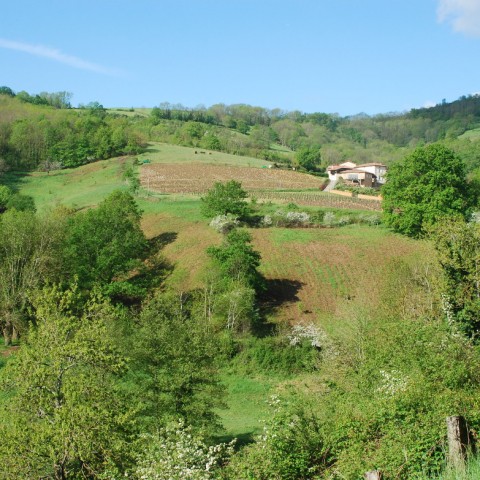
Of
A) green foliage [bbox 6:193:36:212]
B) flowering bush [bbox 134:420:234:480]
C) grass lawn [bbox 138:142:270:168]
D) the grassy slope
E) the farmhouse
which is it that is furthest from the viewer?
grass lawn [bbox 138:142:270:168]

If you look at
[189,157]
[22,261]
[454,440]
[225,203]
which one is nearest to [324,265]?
[225,203]

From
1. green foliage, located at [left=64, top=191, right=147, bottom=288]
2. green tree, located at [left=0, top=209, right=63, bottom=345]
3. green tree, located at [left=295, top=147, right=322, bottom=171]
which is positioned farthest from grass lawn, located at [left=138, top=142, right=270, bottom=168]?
green tree, located at [left=0, top=209, right=63, bottom=345]

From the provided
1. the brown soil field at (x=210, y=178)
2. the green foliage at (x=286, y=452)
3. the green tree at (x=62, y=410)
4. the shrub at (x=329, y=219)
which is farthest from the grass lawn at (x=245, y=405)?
the brown soil field at (x=210, y=178)

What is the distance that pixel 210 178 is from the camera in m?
97.0

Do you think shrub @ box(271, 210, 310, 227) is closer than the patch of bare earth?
No

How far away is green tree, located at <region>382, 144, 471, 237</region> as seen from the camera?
6109 centimetres

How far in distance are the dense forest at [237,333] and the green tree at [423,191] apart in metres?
0.21

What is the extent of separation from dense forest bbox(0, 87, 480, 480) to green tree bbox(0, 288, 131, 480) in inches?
2.7

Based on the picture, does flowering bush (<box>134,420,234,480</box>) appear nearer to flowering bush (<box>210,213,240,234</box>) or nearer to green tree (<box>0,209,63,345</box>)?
green tree (<box>0,209,63,345</box>)

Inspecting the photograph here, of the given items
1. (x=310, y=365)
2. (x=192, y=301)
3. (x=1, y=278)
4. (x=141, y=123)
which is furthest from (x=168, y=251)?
(x=141, y=123)

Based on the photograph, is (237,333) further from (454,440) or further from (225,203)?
(454,440)

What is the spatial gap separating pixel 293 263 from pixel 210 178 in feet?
143

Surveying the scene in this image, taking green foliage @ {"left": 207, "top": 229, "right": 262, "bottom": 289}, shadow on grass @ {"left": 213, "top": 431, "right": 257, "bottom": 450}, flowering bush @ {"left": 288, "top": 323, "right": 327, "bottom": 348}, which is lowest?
shadow on grass @ {"left": 213, "top": 431, "right": 257, "bottom": 450}

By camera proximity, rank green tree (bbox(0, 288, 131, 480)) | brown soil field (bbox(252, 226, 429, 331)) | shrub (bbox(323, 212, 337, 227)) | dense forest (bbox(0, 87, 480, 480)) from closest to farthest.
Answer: dense forest (bbox(0, 87, 480, 480)) → green tree (bbox(0, 288, 131, 480)) → brown soil field (bbox(252, 226, 429, 331)) → shrub (bbox(323, 212, 337, 227))
